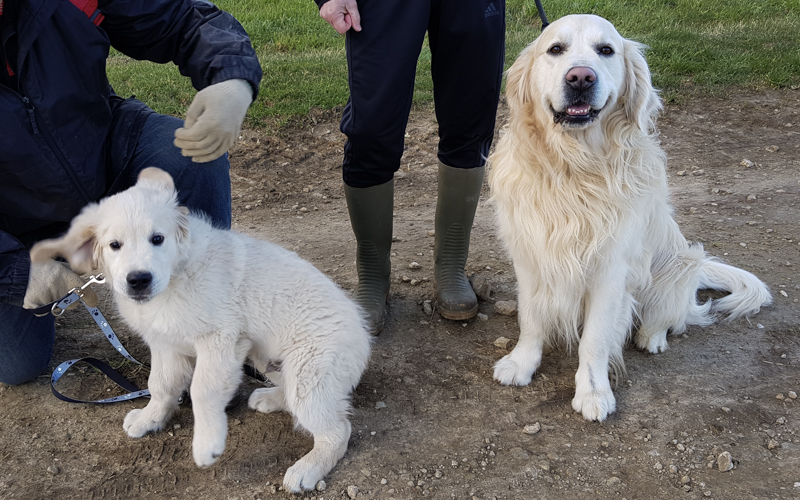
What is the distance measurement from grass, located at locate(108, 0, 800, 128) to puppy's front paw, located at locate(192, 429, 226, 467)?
396 cm

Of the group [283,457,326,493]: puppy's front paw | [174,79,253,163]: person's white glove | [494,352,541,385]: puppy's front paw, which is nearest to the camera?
[283,457,326,493]: puppy's front paw

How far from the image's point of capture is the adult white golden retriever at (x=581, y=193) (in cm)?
244

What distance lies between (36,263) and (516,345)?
6.62 ft

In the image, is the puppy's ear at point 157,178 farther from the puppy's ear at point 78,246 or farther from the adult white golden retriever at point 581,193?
the adult white golden retriever at point 581,193

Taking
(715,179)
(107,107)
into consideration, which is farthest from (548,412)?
(715,179)

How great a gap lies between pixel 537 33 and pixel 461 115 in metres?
5.38

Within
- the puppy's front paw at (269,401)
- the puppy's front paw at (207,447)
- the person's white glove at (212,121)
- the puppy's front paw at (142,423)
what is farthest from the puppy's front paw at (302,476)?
the person's white glove at (212,121)

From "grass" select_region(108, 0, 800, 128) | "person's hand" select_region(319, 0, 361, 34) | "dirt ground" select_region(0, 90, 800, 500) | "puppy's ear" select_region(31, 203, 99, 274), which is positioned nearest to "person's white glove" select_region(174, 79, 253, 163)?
"puppy's ear" select_region(31, 203, 99, 274)

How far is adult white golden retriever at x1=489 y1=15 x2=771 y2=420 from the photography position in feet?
8.00

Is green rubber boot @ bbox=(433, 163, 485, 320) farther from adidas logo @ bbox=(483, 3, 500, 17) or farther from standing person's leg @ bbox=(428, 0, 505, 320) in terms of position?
adidas logo @ bbox=(483, 3, 500, 17)

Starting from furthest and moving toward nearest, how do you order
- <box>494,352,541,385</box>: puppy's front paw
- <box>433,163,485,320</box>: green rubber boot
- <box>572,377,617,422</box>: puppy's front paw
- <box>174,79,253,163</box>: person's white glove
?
1. <box>433,163,485,320</box>: green rubber boot
2. <box>494,352,541,385</box>: puppy's front paw
3. <box>572,377,617,422</box>: puppy's front paw
4. <box>174,79,253,163</box>: person's white glove

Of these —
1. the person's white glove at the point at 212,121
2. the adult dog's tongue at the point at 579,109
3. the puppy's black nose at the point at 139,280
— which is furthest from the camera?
the adult dog's tongue at the point at 579,109

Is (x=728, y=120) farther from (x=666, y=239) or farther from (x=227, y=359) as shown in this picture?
(x=227, y=359)

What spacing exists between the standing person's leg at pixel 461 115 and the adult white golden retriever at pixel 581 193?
0.55ft
